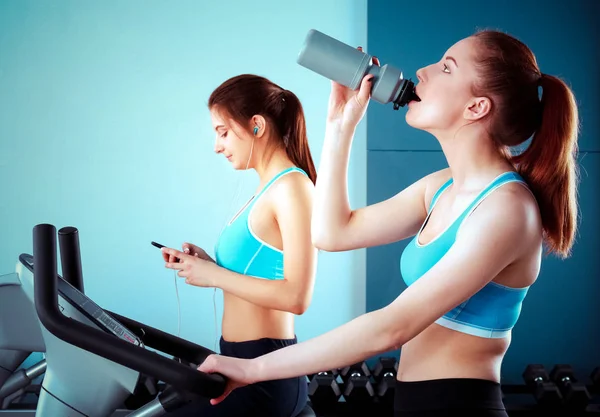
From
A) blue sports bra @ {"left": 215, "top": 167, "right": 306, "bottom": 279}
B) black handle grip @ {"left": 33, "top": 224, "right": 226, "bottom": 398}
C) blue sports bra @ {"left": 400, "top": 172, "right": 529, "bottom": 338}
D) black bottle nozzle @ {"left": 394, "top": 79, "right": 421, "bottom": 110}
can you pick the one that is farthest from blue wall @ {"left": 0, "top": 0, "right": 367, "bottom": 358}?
black handle grip @ {"left": 33, "top": 224, "right": 226, "bottom": 398}

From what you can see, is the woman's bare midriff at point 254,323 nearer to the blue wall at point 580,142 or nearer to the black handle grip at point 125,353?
the black handle grip at point 125,353

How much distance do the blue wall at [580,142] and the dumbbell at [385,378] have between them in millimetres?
355

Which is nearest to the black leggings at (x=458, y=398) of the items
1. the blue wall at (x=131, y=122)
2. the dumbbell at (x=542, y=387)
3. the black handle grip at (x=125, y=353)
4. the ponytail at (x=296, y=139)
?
the black handle grip at (x=125, y=353)

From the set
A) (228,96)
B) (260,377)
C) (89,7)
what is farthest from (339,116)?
(89,7)

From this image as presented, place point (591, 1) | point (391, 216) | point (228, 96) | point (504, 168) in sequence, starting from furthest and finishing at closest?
point (591, 1), point (228, 96), point (391, 216), point (504, 168)

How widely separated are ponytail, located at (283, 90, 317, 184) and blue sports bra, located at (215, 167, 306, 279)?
0.48 ft

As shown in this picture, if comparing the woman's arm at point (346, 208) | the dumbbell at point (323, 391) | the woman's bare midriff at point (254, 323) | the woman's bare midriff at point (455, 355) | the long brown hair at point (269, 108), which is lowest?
the dumbbell at point (323, 391)

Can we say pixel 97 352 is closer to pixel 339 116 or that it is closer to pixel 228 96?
pixel 339 116

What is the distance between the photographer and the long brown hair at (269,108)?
2.05m

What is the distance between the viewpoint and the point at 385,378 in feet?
11.5

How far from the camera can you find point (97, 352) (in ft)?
3.60

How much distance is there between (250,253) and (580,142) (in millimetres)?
2660

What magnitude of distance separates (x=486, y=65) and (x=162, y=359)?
2.76ft

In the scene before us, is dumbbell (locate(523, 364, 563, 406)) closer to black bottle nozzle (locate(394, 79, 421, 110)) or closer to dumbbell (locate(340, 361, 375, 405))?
dumbbell (locate(340, 361, 375, 405))
